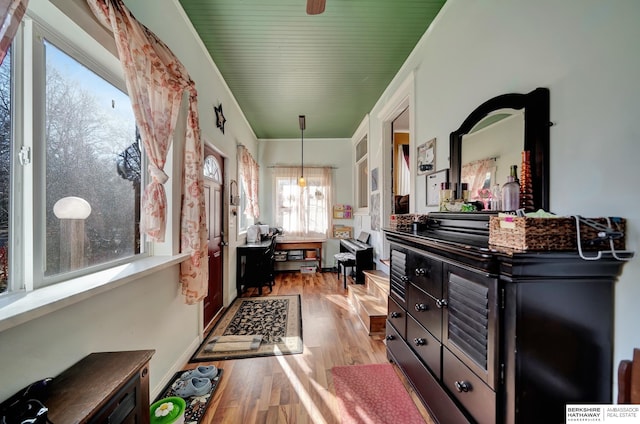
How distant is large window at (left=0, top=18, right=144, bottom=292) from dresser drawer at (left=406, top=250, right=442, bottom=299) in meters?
1.93

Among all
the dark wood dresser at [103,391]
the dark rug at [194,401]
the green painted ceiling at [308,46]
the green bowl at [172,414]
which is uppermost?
the green painted ceiling at [308,46]

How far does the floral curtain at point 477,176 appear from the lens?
1.43m

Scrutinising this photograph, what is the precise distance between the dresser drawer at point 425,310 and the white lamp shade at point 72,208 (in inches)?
78.8

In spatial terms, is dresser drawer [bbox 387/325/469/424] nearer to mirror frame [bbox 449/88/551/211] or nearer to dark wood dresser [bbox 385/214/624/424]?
dark wood dresser [bbox 385/214/624/424]

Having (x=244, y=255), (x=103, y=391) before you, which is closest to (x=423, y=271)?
(x=103, y=391)

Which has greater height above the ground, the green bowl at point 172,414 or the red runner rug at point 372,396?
the green bowl at point 172,414

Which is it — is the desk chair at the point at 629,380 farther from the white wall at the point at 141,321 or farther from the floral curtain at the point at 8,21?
the floral curtain at the point at 8,21

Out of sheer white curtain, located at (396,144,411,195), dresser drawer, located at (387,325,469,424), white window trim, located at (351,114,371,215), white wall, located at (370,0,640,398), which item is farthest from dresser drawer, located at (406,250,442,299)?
white window trim, located at (351,114,371,215)

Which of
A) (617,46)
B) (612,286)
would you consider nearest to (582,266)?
(612,286)

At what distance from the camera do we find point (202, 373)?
181cm

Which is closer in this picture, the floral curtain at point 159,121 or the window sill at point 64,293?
the window sill at point 64,293

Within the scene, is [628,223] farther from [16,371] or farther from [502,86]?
[16,371]

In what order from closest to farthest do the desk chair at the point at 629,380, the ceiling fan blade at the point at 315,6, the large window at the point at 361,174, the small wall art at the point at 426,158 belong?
the desk chair at the point at 629,380 → the ceiling fan blade at the point at 315,6 → the small wall art at the point at 426,158 → the large window at the point at 361,174

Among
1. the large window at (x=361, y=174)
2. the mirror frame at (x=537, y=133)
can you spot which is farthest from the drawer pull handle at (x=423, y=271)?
the large window at (x=361, y=174)
